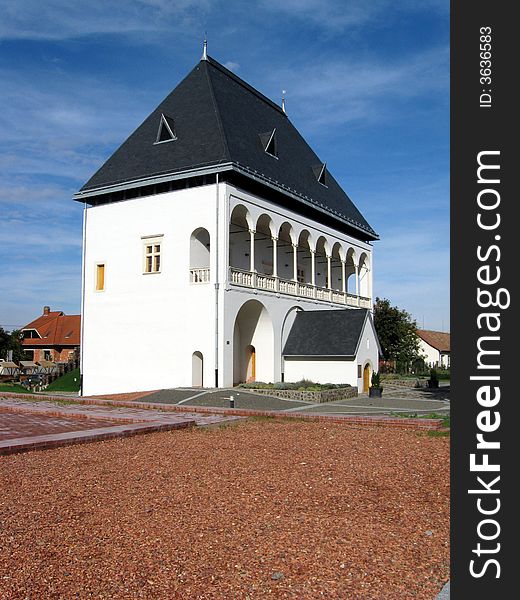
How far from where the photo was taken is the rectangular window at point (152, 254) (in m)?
31.6

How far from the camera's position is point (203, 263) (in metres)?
31.2

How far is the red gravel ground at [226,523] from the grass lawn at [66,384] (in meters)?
25.4

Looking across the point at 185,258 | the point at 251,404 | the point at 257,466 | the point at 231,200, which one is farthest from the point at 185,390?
the point at 257,466

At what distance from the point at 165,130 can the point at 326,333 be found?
540 inches

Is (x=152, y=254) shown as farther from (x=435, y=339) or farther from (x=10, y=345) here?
(x=435, y=339)

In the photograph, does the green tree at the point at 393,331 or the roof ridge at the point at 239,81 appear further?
the green tree at the point at 393,331

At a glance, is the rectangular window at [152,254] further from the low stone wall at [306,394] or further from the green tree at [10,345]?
the green tree at [10,345]

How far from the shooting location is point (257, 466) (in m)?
10.3

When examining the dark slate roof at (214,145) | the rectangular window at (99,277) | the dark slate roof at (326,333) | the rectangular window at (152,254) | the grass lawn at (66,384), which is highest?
the dark slate roof at (214,145)

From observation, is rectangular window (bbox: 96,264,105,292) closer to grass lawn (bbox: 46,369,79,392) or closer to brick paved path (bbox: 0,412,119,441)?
grass lawn (bbox: 46,369,79,392)

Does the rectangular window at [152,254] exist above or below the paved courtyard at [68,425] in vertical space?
above

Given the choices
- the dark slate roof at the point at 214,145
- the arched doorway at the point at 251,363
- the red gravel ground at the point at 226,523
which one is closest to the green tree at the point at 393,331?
the dark slate roof at the point at 214,145

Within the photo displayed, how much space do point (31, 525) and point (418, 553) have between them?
4.10m

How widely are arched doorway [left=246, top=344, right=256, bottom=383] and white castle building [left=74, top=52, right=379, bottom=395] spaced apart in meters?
0.08
